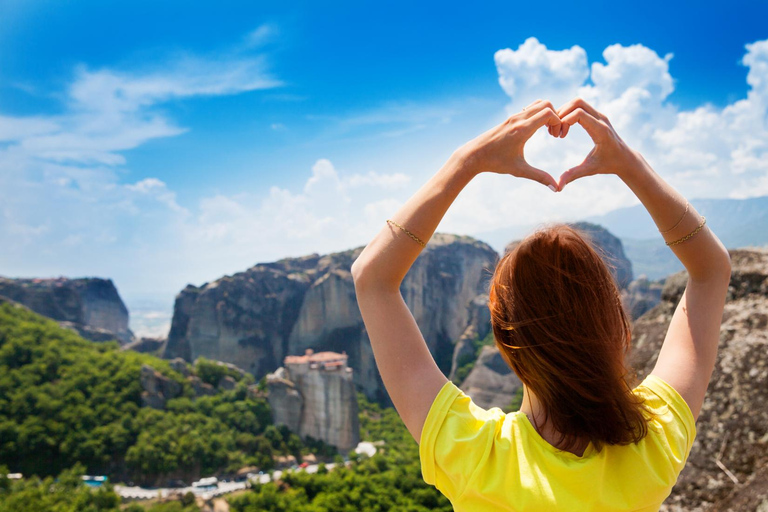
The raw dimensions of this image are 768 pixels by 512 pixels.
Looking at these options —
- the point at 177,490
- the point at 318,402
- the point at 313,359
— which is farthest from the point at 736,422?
the point at 313,359

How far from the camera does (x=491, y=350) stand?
2592 cm

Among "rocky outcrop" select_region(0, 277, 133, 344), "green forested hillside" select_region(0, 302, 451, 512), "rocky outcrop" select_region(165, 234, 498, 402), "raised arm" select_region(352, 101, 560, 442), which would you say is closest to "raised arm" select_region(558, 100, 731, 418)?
"raised arm" select_region(352, 101, 560, 442)

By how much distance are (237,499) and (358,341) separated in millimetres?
22135

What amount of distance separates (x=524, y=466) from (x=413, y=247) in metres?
0.39

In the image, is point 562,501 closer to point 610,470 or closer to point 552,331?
point 610,470

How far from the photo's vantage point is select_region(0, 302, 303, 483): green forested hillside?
21141mm

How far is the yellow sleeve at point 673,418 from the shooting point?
0.86 metres

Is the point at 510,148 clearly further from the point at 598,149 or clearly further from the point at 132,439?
the point at 132,439

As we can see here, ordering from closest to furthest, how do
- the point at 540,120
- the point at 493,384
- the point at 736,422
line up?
the point at 540,120 → the point at 736,422 → the point at 493,384

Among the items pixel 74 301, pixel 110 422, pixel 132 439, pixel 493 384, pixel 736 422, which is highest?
pixel 74 301

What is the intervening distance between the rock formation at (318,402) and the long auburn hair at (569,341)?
2322cm

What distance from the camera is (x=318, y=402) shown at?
24.0 meters

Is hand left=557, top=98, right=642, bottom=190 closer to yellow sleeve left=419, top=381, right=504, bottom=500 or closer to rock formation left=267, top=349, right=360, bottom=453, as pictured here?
yellow sleeve left=419, top=381, right=504, bottom=500

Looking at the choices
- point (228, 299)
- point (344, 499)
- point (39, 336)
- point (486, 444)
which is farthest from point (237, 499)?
point (228, 299)
